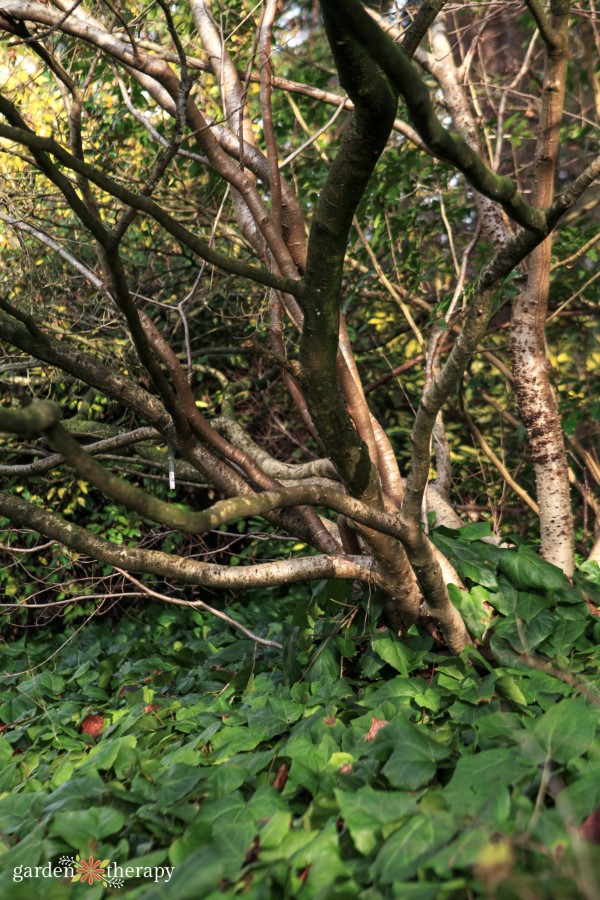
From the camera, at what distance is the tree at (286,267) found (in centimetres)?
193

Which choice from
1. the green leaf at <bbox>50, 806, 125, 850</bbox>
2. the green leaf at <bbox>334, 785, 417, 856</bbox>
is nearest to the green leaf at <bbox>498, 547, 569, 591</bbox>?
the green leaf at <bbox>334, 785, 417, 856</bbox>

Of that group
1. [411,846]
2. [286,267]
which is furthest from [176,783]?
[286,267]

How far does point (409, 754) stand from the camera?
2.13 metres

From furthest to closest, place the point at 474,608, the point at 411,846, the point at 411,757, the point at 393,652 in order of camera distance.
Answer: the point at 474,608
the point at 393,652
the point at 411,757
the point at 411,846

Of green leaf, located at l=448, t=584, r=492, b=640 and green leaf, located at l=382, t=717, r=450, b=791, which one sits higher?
green leaf, located at l=448, t=584, r=492, b=640

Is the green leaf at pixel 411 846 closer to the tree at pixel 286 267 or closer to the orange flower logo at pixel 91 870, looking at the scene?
the orange flower logo at pixel 91 870

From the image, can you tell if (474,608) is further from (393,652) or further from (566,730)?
(566,730)

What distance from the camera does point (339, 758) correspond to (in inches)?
91.4

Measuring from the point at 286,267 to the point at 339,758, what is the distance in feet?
6.27

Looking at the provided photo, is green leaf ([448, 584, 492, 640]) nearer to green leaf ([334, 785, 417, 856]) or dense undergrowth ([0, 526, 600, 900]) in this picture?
dense undergrowth ([0, 526, 600, 900])

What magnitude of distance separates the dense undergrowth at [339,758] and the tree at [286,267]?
1.03ft

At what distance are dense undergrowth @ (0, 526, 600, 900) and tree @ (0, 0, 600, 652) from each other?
1.03 feet

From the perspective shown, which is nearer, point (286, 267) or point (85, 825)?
point (85, 825)

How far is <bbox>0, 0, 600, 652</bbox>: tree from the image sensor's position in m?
1.93
